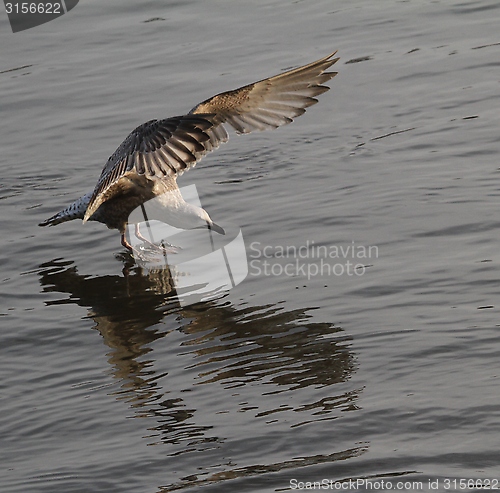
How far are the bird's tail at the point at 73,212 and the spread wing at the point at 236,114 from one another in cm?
13

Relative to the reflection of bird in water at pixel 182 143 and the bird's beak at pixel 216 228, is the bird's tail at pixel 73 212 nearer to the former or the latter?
the reflection of bird in water at pixel 182 143

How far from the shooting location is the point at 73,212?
24.3 feet

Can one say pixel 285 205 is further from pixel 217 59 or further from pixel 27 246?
pixel 217 59

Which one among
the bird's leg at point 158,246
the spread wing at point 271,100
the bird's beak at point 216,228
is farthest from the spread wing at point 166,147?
the bird's leg at point 158,246

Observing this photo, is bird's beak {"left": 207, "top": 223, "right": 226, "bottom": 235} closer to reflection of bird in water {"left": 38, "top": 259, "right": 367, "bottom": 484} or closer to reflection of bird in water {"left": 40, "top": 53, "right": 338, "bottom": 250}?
reflection of bird in water {"left": 40, "top": 53, "right": 338, "bottom": 250}

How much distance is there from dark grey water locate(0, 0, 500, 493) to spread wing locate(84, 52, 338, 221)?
28.9 inches

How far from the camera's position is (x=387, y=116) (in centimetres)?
905

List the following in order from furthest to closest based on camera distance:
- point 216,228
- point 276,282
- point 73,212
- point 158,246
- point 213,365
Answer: point 158,246 < point 73,212 < point 216,228 < point 276,282 < point 213,365

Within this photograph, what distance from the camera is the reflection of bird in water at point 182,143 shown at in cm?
607

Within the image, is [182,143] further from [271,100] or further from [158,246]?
[158,246]

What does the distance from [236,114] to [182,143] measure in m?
1.12

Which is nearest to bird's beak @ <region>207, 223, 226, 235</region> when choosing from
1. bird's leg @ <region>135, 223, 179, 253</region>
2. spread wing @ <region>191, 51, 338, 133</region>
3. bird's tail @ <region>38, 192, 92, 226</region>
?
bird's leg @ <region>135, 223, 179, 253</region>

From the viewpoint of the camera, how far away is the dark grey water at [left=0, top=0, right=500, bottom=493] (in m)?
4.52

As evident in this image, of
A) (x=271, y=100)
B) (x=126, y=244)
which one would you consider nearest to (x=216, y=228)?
(x=126, y=244)
